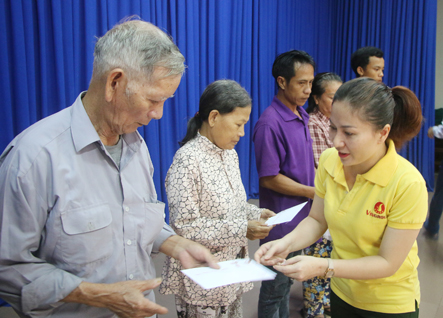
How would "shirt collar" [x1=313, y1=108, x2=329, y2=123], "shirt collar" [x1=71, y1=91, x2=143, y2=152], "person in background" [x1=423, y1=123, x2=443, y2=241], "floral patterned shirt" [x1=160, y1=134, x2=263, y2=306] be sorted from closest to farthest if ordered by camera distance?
"shirt collar" [x1=71, y1=91, x2=143, y2=152]
"floral patterned shirt" [x1=160, y1=134, x2=263, y2=306]
"shirt collar" [x1=313, y1=108, x2=329, y2=123]
"person in background" [x1=423, y1=123, x2=443, y2=241]

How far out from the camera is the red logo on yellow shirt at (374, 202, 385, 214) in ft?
3.93

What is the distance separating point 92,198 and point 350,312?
104 centimetres

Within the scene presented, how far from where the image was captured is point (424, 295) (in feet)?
9.16

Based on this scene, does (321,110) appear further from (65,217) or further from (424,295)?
(65,217)

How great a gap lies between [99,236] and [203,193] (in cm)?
63

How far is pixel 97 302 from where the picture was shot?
3.23ft

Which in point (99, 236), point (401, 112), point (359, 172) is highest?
point (401, 112)

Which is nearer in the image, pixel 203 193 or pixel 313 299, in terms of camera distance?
pixel 203 193

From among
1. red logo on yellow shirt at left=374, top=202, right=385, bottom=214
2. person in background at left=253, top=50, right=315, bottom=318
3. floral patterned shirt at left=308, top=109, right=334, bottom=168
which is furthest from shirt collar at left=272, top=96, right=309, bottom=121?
red logo on yellow shirt at left=374, top=202, right=385, bottom=214

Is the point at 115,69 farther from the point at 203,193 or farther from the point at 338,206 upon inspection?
the point at 338,206

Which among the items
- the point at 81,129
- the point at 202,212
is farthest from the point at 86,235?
the point at 202,212

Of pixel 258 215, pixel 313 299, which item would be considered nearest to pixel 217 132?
pixel 258 215

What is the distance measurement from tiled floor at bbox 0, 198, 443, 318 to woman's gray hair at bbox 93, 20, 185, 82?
1967 millimetres

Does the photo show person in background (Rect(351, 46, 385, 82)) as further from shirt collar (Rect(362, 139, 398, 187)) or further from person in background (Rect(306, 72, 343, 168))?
shirt collar (Rect(362, 139, 398, 187))
